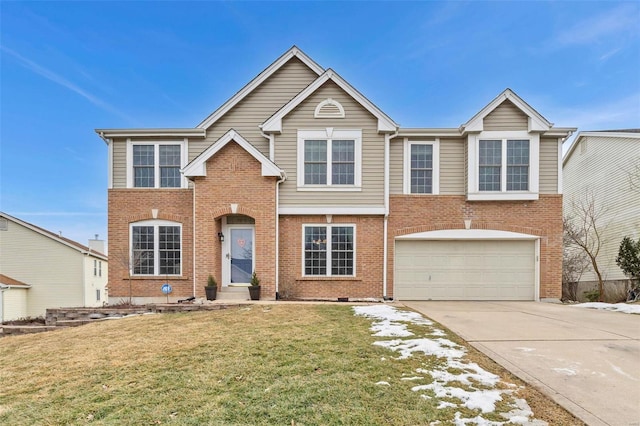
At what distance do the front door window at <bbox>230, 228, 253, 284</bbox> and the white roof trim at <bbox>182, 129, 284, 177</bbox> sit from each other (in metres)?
2.30

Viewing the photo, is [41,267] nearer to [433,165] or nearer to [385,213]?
[385,213]

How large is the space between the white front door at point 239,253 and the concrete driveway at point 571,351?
6.47 meters

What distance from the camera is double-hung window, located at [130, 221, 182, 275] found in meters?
12.0

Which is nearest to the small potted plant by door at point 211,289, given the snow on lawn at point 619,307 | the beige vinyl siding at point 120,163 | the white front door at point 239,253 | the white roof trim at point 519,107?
the white front door at point 239,253

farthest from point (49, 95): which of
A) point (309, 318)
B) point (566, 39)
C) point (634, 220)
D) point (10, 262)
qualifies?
point (634, 220)

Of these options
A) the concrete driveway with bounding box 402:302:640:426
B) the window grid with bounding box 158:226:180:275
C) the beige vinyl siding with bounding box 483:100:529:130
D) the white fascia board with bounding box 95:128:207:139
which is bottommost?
the concrete driveway with bounding box 402:302:640:426

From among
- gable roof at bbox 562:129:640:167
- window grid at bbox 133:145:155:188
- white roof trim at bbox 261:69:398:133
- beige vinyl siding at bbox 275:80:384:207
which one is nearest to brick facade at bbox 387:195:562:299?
beige vinyl siding at bbox 275:80:384:207

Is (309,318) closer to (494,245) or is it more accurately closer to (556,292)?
(494,245)

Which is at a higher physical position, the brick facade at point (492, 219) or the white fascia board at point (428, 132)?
the white fascia board at point (428, 132)

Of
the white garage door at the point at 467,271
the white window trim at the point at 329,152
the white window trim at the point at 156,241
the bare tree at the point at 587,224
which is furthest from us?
the bare tree at the point at 587,224

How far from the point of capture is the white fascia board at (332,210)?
11.6m

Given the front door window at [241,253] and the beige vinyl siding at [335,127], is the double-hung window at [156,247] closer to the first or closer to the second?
the front door window at [241,253]

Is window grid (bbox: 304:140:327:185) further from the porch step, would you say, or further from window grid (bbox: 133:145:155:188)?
window grid (bbox: 133:145:155:188)

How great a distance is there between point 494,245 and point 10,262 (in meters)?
27.2
